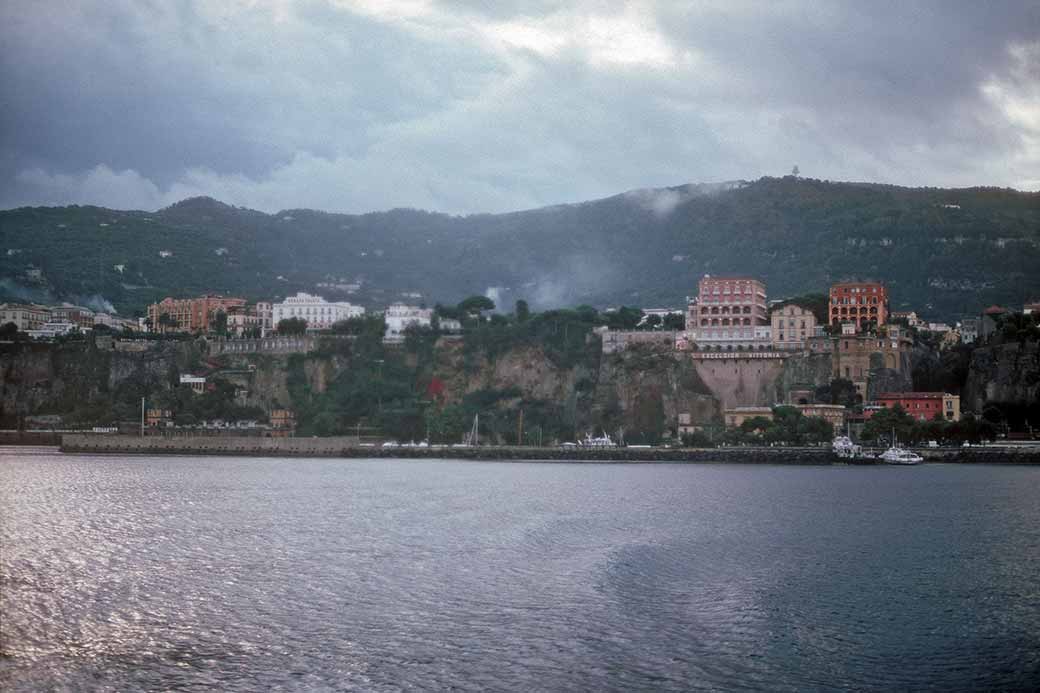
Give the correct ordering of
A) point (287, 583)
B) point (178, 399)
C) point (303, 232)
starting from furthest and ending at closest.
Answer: point (303, 232) < point (178, 399) < point (287, 583)

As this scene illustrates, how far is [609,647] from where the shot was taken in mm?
17828

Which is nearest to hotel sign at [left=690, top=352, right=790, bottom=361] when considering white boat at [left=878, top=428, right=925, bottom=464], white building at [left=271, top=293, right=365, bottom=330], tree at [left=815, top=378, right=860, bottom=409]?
tree at [left=815, top=378, right=860, bottom=409]

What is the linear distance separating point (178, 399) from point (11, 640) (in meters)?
74.7

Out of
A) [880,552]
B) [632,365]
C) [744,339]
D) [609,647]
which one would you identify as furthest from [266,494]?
[744,339]

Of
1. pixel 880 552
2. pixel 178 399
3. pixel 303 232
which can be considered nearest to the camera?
pixel 880 552

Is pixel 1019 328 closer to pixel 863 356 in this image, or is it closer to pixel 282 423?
pixel 863 356

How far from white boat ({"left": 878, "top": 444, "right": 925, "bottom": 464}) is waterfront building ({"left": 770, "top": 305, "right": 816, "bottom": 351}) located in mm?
18163

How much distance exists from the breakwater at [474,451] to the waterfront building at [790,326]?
16.2m

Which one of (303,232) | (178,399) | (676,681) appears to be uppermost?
(303,232)

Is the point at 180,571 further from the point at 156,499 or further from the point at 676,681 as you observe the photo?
the point at 156,499

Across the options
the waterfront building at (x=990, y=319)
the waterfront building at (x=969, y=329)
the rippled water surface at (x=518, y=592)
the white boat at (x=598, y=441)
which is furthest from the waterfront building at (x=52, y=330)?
the waterfront building at (x=990, y=319)

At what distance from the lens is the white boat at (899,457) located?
65812 mm

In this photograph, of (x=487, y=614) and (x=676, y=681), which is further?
(x=487, y=614)

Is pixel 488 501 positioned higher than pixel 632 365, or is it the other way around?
pixel 632 365
